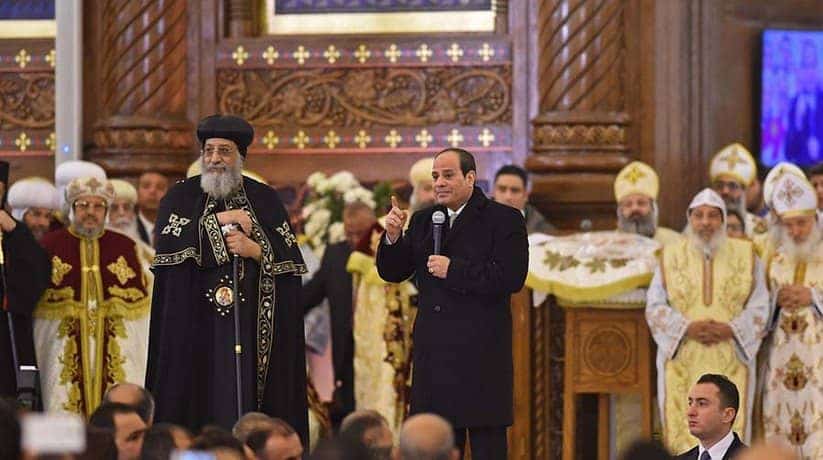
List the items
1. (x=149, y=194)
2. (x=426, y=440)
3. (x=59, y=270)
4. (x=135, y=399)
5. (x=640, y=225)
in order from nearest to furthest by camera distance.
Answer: (x=426, y=440) < (x=135, y=399) < (x=59, y=270) < (x=640, y=225) < (x=149, y=194)

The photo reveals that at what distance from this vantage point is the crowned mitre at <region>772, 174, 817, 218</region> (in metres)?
11.5

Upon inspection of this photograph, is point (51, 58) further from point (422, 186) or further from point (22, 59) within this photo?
point (422, 186)

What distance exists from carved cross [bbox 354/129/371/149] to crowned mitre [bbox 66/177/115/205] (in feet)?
11.4

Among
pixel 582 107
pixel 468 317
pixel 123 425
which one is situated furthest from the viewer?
pixel 582 107

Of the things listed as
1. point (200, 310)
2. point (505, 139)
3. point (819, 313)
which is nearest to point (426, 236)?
point (200, 310)

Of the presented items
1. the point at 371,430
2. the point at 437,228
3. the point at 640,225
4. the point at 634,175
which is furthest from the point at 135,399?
the point at 634,175

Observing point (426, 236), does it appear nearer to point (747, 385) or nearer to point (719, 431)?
point (719, 431)

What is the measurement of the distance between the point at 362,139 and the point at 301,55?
0.75 m

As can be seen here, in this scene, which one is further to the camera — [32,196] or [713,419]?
[32,196]

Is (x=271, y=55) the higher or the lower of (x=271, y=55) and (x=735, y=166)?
the higher

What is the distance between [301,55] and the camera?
14.5 m

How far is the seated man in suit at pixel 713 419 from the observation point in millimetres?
8844

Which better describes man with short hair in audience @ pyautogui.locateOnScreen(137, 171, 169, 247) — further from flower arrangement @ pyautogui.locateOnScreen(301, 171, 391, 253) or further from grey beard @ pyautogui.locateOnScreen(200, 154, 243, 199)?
grey beard @ pyautogui.locateOnScreen(200, 154, 243, 199)

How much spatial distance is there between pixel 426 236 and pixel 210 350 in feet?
3.72
